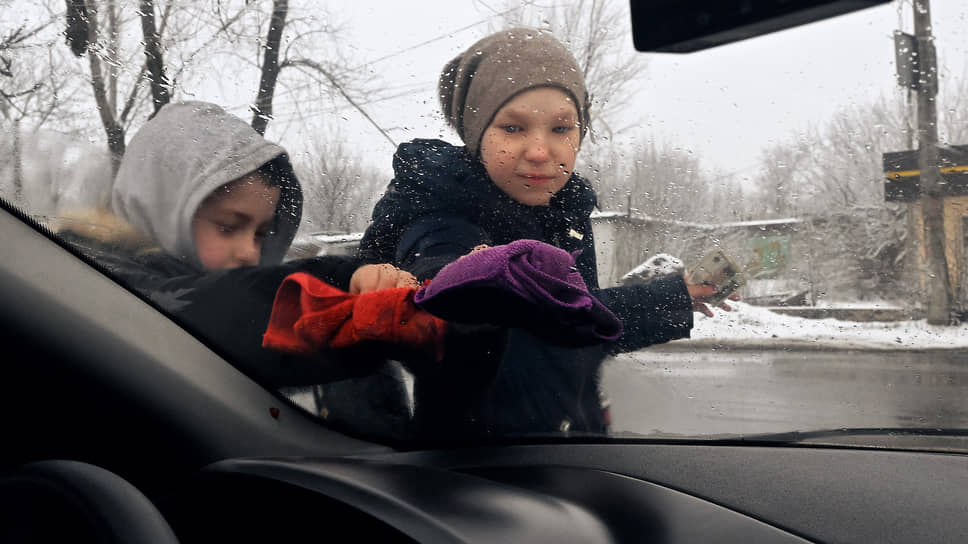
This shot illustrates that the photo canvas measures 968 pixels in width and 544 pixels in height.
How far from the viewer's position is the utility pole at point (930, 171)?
5.28 feet

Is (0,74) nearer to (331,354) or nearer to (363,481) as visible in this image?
(331,354)

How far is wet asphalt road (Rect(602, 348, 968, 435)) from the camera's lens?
194 centimetres

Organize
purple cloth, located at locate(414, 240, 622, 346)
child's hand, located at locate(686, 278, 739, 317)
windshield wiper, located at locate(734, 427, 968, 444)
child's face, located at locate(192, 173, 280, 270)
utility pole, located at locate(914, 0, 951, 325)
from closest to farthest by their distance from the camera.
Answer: utility pole, located at locate(914, 0, 951, 325) < purple cloth, located at locate(414, 240, 622, 346) < child's hand, located at locate(686, 278, 739, 317) < windshield wiper, located at locate(734, 427, 968, 444) < child's face, located at locate(192, 173, 280, 270)

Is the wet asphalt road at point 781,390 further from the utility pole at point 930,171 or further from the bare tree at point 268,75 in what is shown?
the bare tree at point 268,75

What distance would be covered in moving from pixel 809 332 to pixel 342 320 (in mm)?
1149

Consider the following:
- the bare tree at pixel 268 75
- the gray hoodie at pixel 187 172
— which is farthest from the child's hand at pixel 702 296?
the bare tree at pixel 268 75

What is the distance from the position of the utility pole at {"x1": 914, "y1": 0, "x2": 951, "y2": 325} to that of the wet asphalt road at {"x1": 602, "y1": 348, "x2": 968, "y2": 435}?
164 millimetres

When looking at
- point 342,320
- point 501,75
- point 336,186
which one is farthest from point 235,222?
point 501,75

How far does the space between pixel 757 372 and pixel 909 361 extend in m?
0.34

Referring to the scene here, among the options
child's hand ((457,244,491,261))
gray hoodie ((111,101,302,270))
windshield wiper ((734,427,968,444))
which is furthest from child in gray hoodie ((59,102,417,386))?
windshield wiper ((734,427,968,444))

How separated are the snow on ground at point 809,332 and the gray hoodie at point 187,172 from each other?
1.10 metres

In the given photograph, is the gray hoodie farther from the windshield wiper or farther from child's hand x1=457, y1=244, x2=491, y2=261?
the windshield wiper

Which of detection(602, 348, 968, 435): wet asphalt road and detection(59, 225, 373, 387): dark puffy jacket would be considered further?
detection(59, 225, 373, 387): dark puffy jacket

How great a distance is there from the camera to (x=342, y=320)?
209 cm
